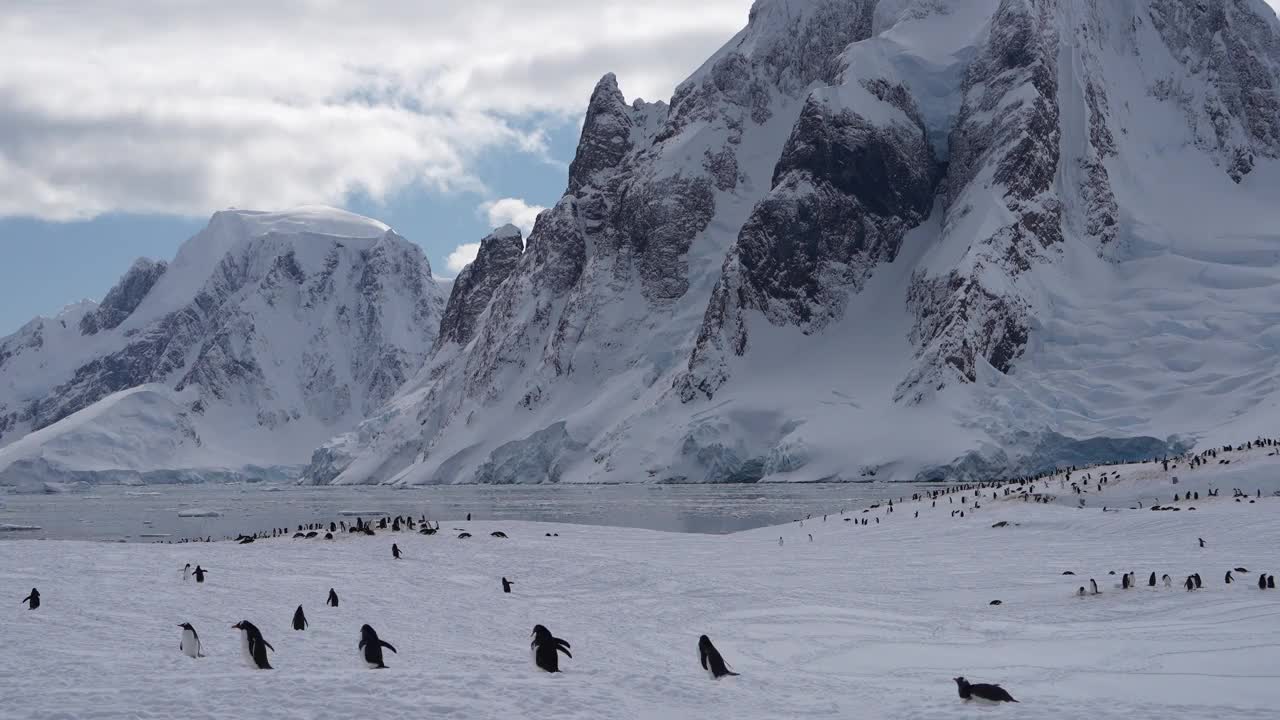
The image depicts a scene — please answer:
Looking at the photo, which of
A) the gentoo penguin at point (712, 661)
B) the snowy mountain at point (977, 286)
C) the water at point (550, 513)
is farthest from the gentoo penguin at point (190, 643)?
the snowy mountain at point (977, 286)

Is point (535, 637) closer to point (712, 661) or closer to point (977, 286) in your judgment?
point (712, 661)

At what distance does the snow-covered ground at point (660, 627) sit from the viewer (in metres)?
16.3

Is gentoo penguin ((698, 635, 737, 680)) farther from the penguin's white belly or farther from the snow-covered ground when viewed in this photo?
the penguin's white belly

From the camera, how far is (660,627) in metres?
25.3

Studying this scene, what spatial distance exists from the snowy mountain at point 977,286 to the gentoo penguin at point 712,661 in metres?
107

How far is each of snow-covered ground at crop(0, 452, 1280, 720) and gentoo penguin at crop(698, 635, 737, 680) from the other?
0.91ft

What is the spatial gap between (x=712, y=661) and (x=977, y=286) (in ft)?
455

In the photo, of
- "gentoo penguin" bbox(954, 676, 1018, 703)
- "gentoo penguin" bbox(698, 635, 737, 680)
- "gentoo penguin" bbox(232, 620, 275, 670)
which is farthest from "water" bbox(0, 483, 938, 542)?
"gentoo penguin" bbox(954, 676, 1018, 703)

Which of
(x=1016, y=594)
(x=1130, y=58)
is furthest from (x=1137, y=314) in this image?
(x=1016, y=594)

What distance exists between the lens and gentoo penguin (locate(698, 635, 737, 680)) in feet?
61.0

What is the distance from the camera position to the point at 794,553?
44.0 metres

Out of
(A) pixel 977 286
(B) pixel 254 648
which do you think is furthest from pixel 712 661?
(A) pixel 977 286

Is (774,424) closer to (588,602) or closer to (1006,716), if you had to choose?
(588,602)

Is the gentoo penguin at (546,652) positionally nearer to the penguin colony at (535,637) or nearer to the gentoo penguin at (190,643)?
the penguin colony at (535,637)
